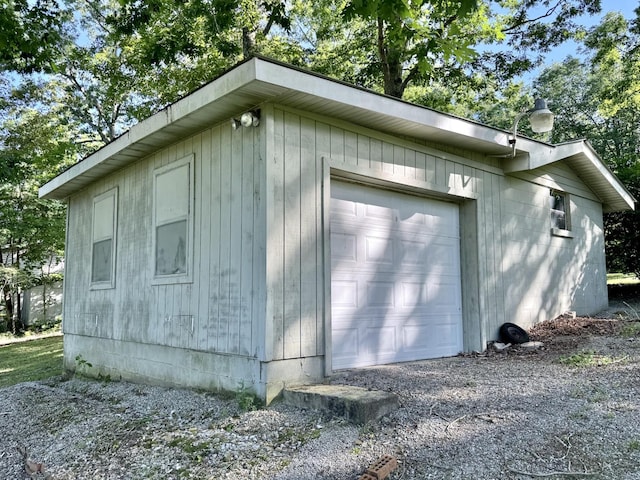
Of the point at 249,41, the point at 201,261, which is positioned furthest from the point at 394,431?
the point at 249,41

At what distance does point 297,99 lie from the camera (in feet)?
14.6

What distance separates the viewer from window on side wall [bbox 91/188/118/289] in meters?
6.95

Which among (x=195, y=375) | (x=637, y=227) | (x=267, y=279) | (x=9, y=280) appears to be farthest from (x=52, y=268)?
(x=637, y=227)

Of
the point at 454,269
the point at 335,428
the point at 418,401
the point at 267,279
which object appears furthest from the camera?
the point at 454,269

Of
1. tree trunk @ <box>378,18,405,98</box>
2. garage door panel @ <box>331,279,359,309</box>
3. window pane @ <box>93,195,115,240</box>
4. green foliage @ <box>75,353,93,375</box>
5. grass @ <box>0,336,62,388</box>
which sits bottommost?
grass @ <box>0,336,62,388</box>

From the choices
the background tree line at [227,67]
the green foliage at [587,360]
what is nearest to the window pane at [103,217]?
the background tree line at [227,67]

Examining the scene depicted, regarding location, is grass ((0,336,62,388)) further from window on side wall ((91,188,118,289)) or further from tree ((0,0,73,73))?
tree ((0,0,73,73))

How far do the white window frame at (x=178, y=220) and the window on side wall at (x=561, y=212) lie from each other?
20.6 feet

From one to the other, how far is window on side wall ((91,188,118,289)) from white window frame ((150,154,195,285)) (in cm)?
130

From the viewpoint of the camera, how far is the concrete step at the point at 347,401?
135 inches

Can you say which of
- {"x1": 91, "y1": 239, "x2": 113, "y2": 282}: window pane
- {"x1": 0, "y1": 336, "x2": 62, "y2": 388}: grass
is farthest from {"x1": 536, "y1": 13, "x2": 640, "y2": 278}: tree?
{"x1": 0, "y1": 336, "x2": 62, "y2": 388}: grass

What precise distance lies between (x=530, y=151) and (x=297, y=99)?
162 inches

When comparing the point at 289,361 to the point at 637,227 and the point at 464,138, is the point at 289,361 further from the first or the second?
the point at 637,227

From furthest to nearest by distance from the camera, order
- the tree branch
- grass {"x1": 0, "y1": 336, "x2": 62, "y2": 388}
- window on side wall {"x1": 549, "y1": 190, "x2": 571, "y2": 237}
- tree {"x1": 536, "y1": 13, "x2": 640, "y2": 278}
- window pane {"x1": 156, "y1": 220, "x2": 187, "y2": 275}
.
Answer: tree {"x1": 536, "y1": 13, "x2": 640, "y2": 278}
the tree branch
window on side wall {"x1": 549, "y1": 190, "x2": 571, "y2": 237}
grass {"x1": 0, "y1": 336, "x2": 62, "y2": 388}
window pane {"x1": 156, "y1": 220, "x2": 187, "y2": 275}
